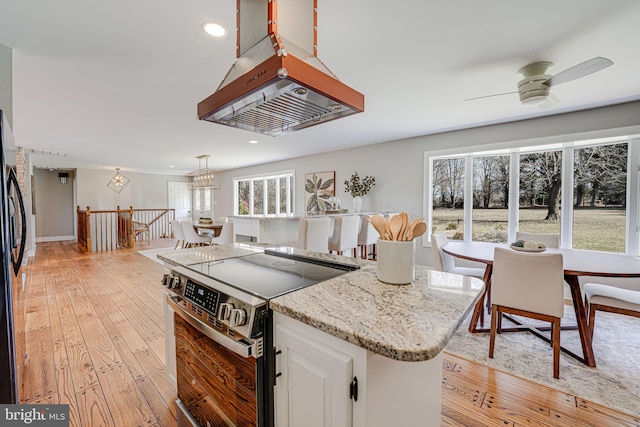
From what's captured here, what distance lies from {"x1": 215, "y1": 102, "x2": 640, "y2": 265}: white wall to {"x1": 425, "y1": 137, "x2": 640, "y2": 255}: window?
162 mm

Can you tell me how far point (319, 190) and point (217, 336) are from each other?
202 inches

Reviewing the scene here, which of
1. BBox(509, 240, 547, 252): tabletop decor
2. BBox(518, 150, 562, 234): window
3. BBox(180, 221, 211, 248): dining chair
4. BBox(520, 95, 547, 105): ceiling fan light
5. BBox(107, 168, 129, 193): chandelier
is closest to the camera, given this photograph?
BBox(520, 95, 547, 105): ceiling fan light

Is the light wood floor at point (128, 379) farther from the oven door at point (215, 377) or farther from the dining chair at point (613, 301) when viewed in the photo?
the dining chair at point (613, 301)

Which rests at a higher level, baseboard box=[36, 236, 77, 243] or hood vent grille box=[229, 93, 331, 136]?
hood vent grille box=[229, 93, 331, 136]

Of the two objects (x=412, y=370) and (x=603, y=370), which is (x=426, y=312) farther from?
(x=603, y=370)

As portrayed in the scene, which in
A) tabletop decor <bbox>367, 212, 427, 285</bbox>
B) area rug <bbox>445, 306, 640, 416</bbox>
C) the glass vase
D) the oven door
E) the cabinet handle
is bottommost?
area rug <bbox>445, 306, 640, 416</bbox>

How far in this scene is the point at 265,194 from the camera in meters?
7.80

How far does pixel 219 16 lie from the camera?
5.43ft

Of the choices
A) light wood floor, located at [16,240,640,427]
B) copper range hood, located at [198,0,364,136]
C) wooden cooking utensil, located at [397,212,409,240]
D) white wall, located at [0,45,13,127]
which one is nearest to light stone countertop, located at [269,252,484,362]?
wooden cooking utensil, located at [397,212,409,240]

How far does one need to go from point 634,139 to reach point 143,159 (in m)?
8.80

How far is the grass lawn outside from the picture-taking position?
130 inches

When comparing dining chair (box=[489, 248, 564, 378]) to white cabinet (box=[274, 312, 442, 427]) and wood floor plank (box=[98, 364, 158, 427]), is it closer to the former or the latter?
white cabinet (box=[274, 312, 442, 427])

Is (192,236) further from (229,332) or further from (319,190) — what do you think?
(229,332)

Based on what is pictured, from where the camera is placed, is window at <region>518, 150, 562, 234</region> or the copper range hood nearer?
the copper range hood
